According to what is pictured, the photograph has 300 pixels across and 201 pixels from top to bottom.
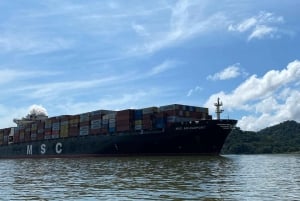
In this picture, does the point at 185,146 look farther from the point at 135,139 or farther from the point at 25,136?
the point at 25,136

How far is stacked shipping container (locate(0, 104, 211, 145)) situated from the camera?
64062 mm

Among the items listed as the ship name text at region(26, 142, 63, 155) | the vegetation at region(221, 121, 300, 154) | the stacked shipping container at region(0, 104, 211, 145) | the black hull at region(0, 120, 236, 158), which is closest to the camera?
the black hull at region(0, 120, 236, 158)

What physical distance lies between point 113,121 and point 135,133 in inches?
262

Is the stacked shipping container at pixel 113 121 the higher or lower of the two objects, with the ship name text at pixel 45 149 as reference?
higher

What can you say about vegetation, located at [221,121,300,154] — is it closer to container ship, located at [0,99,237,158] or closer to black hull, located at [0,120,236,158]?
container ship, located at [0,99,237,158]

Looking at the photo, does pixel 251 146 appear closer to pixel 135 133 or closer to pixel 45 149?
pixel 45 149

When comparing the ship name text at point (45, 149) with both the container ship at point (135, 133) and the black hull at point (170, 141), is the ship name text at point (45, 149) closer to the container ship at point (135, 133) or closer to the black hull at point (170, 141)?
the container ship at point (135, 133)

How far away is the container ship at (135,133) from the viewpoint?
200 feet

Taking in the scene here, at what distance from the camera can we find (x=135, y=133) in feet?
212

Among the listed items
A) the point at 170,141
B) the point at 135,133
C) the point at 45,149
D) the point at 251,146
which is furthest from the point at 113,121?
the point at 251,146

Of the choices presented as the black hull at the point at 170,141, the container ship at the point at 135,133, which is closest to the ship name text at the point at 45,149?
the container ship at the point at 135,133

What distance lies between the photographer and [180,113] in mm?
64875

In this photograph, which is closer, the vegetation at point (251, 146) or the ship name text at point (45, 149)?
the ship name text at point (45, 149)

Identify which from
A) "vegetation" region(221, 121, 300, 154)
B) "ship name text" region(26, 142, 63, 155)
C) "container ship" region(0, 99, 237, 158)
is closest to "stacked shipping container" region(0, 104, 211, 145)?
"container ship" region(0, 99, 237, 158)
